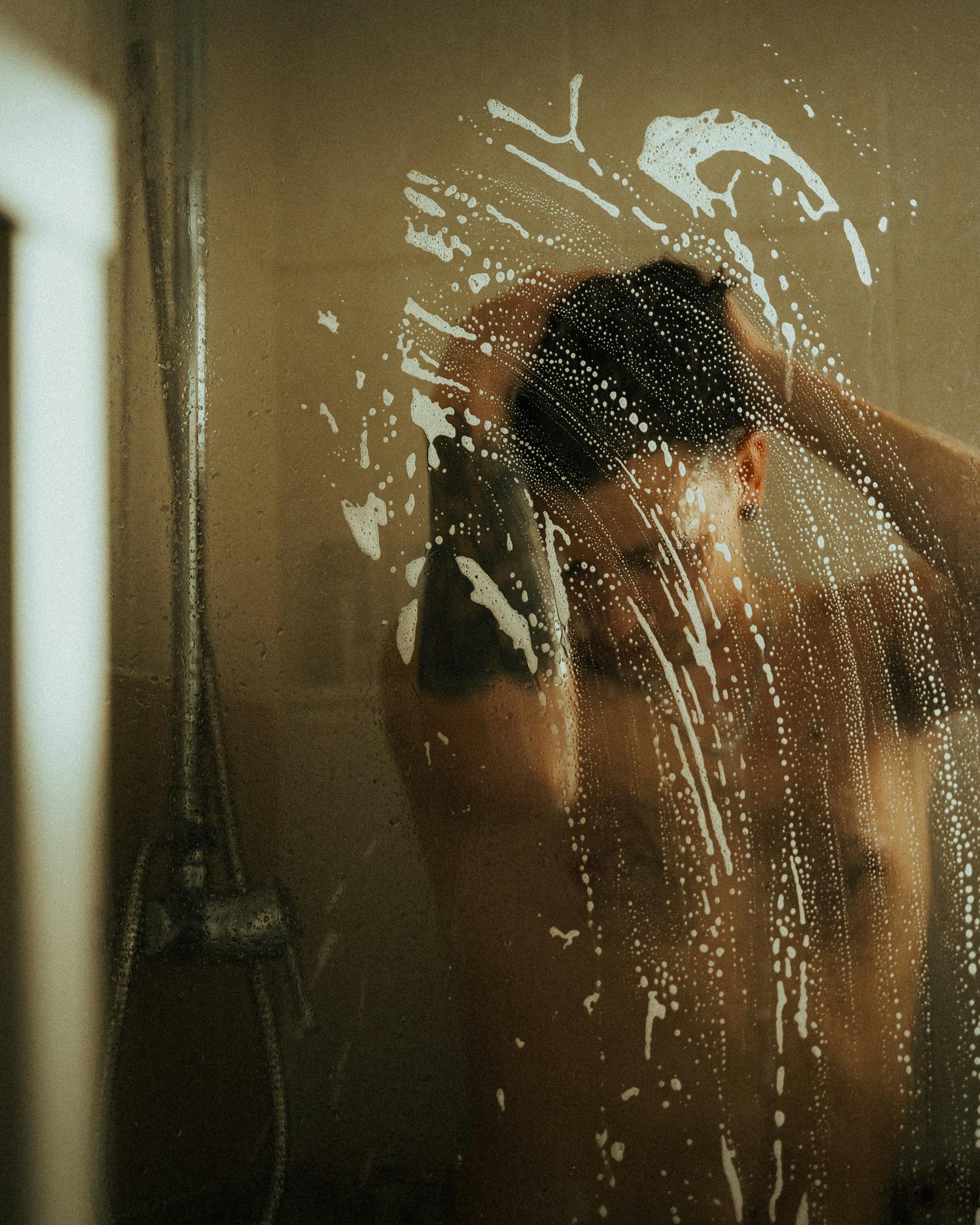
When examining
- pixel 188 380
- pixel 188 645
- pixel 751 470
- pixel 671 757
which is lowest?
pixel 671 757

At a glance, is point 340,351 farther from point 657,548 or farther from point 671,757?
point 671,757

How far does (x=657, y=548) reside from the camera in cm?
77

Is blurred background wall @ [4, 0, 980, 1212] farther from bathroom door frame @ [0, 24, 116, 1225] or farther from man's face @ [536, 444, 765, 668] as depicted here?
man's face @ [536, 444, 765, 668]

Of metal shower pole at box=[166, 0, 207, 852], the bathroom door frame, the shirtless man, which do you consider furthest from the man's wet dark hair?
the bathroom door frame

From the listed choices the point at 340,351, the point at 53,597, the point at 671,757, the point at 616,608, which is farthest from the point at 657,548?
the point at 53,597

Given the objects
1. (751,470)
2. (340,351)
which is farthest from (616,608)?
(340,351)

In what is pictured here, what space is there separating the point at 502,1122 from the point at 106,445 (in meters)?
0.69

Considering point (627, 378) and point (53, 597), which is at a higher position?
point (627, 378)

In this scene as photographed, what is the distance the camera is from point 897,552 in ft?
2.49

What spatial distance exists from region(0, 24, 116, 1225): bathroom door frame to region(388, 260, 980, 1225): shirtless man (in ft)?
1.01

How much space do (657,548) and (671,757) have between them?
175 millimetres

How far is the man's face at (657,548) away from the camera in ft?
2.51

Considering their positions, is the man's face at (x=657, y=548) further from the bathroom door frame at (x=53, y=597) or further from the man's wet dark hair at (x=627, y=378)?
the bathroom door frame at (x=53, y=597)

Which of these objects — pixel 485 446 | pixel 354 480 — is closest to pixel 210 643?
pixel 354 480
